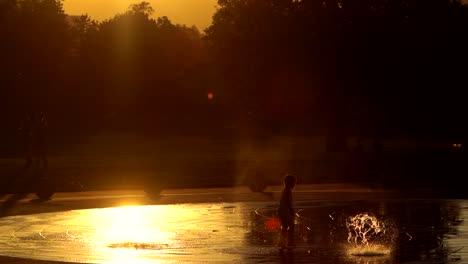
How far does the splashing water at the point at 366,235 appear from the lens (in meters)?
14.7

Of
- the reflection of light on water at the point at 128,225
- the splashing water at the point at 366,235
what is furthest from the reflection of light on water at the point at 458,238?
the reflection of light on water at the point at 128,225

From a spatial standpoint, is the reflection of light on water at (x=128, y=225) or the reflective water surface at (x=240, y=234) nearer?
the reflective water surface at (x=240, y=234)

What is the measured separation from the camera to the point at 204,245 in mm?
15711

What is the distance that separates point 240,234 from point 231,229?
0.84 metres

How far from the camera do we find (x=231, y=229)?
59.3ft

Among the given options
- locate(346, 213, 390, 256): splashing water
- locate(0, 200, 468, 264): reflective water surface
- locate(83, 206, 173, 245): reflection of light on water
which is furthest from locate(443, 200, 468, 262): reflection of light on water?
locate(83, 206, 173, 245): reflection of light on water

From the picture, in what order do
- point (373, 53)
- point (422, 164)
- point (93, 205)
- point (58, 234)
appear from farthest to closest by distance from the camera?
point (373, 53), point (422, 164), point (93, 205), point (58, 234)

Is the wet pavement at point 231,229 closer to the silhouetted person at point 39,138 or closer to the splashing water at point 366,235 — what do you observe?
the splashing water at point 366,235

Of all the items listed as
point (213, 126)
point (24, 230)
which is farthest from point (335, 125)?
point (213, 126)

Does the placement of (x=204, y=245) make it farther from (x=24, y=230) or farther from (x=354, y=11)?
(x=354, y=11)

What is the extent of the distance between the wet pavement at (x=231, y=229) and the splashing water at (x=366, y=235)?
15 millimetres

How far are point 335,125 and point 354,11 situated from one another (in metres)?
6.35

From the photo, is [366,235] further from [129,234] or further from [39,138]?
[39,138]

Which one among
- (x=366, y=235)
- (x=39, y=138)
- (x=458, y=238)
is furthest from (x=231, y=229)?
(x=39, y=138)
